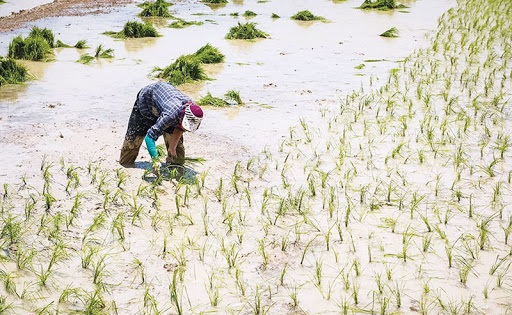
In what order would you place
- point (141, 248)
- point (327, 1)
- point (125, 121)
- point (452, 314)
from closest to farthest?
1. point (452, 314)
2. point (141, 248)
3. point (125, 121)
4. point (327, 1)

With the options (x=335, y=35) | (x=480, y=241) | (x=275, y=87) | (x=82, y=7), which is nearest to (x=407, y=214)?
(x=480, y=241)

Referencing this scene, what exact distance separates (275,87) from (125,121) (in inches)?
87.7

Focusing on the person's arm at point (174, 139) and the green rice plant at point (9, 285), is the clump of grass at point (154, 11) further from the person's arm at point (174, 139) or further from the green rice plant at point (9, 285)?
the green rice plant at point (9, 285)

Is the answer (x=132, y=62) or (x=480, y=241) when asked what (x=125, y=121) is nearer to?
(x=132, y=62)

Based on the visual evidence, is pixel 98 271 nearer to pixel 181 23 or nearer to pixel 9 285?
pixel 9 285

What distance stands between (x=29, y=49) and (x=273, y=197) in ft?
18.5

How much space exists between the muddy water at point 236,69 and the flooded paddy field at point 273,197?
0.04m

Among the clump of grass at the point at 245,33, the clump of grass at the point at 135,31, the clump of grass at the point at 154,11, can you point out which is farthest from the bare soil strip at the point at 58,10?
the clump of grass at the point at 245,33

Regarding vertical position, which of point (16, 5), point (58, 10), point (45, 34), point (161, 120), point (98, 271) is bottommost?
point (98, 271)

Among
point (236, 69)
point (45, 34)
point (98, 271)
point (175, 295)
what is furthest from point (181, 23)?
point (175, 295)

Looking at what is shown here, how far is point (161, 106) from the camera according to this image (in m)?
3.84

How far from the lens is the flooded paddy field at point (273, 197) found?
2.83m

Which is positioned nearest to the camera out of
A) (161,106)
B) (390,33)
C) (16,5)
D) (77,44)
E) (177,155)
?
(161,106)

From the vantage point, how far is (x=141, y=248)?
3201 mm
